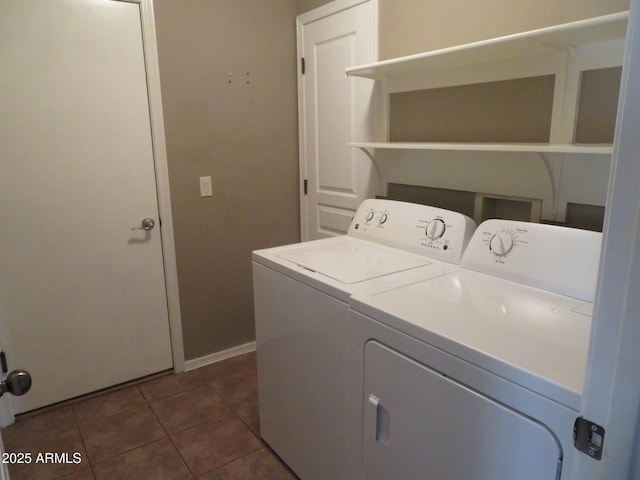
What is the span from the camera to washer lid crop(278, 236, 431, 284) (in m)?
1.58

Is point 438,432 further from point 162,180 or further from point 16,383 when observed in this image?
point 162,180

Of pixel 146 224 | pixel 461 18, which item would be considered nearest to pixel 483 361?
pixel 461 18

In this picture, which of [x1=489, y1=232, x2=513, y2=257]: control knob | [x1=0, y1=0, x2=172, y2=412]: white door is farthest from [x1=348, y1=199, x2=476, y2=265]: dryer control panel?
[x1=0, y1=0, x2=172, y2=412]: white door

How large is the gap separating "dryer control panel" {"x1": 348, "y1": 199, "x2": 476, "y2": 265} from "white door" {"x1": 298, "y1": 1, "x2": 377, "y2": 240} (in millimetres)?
399

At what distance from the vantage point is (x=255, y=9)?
261cm

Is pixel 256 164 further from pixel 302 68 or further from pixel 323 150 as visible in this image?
pixel 302 68

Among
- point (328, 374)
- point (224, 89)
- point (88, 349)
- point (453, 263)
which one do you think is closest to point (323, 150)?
point (224, 89)

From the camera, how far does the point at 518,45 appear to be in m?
1.52

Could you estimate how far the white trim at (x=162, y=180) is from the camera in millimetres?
2318

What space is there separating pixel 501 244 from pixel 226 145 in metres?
1.74

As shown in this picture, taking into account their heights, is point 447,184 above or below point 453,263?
above

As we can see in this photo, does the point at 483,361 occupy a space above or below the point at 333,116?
below

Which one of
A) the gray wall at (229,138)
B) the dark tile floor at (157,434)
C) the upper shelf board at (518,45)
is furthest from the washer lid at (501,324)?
the gray wall at (229,138)

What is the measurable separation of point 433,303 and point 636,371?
2.51ft
